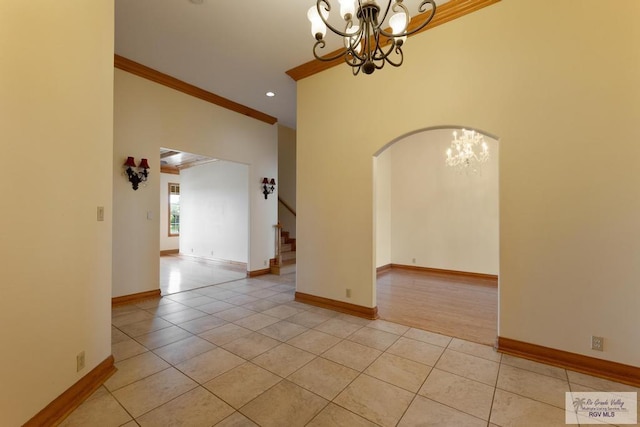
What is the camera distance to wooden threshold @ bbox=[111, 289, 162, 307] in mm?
4012

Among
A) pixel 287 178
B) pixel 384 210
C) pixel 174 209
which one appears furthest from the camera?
pixel 174 209

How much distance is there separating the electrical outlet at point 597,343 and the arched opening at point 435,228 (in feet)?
5.62

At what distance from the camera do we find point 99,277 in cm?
225

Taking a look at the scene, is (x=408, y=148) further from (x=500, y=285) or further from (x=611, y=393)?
(x=611, y=393)

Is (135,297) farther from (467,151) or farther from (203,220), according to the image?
(467,151)

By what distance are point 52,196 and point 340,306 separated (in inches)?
131

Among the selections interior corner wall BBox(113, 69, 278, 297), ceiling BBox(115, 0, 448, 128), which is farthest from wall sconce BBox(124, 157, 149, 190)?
ceiling BBox(115, 0, 448, 128)

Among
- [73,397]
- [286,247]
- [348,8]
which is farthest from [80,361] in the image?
[286,247]

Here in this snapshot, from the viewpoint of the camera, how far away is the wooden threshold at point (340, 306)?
3600mm

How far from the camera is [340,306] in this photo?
386cm

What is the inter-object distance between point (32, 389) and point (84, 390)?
48cm

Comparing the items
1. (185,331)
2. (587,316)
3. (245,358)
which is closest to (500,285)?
(587,316)

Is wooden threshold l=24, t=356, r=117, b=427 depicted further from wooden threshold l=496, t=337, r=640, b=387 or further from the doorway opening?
wooden threshold l=496, t=337, r=640, b=387

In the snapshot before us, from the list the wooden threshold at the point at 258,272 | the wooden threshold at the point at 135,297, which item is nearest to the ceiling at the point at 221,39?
the wooden threshold at the point at 135,297
